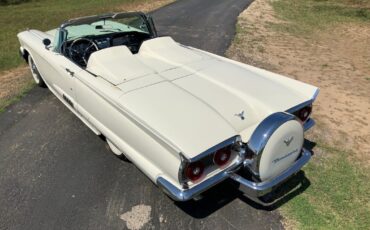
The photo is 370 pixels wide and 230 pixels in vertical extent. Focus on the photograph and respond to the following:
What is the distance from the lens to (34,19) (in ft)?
48.7

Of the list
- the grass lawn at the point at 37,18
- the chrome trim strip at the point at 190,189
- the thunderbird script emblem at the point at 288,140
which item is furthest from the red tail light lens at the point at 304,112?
the grass lawn at the point at 37,18

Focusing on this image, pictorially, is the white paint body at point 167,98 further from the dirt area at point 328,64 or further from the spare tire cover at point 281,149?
the dirt area at point 328,64

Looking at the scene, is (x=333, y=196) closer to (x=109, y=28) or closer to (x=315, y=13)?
(x=109, y=28)

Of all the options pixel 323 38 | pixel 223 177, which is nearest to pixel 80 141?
pixel 223 177

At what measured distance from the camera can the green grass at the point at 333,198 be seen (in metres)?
3.62

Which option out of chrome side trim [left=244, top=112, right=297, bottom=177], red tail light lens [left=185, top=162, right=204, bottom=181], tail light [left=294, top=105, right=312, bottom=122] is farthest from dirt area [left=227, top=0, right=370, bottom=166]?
red tail light lens [left=185, top=162, right=204, bottom=181]

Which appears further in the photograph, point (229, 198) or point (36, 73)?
point (36, 73)

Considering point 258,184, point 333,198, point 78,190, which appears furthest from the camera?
point 78,190

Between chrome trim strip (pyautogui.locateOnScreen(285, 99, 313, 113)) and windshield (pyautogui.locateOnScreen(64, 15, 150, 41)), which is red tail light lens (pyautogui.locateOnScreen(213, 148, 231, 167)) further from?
windshield (pyautogui.locateOnScreen(64, 15, 150, 41))

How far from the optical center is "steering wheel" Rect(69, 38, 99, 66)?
5.16 m

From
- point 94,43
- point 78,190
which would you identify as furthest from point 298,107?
point 94,43

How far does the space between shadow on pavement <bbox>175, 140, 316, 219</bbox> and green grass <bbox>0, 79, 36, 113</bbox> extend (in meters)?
4.13

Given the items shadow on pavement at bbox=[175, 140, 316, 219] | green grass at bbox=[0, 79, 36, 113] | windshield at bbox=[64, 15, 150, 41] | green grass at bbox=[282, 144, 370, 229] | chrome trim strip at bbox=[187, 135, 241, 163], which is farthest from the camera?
green grass at bbox=[0, 79, 36, 113]

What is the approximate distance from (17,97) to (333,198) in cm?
562
